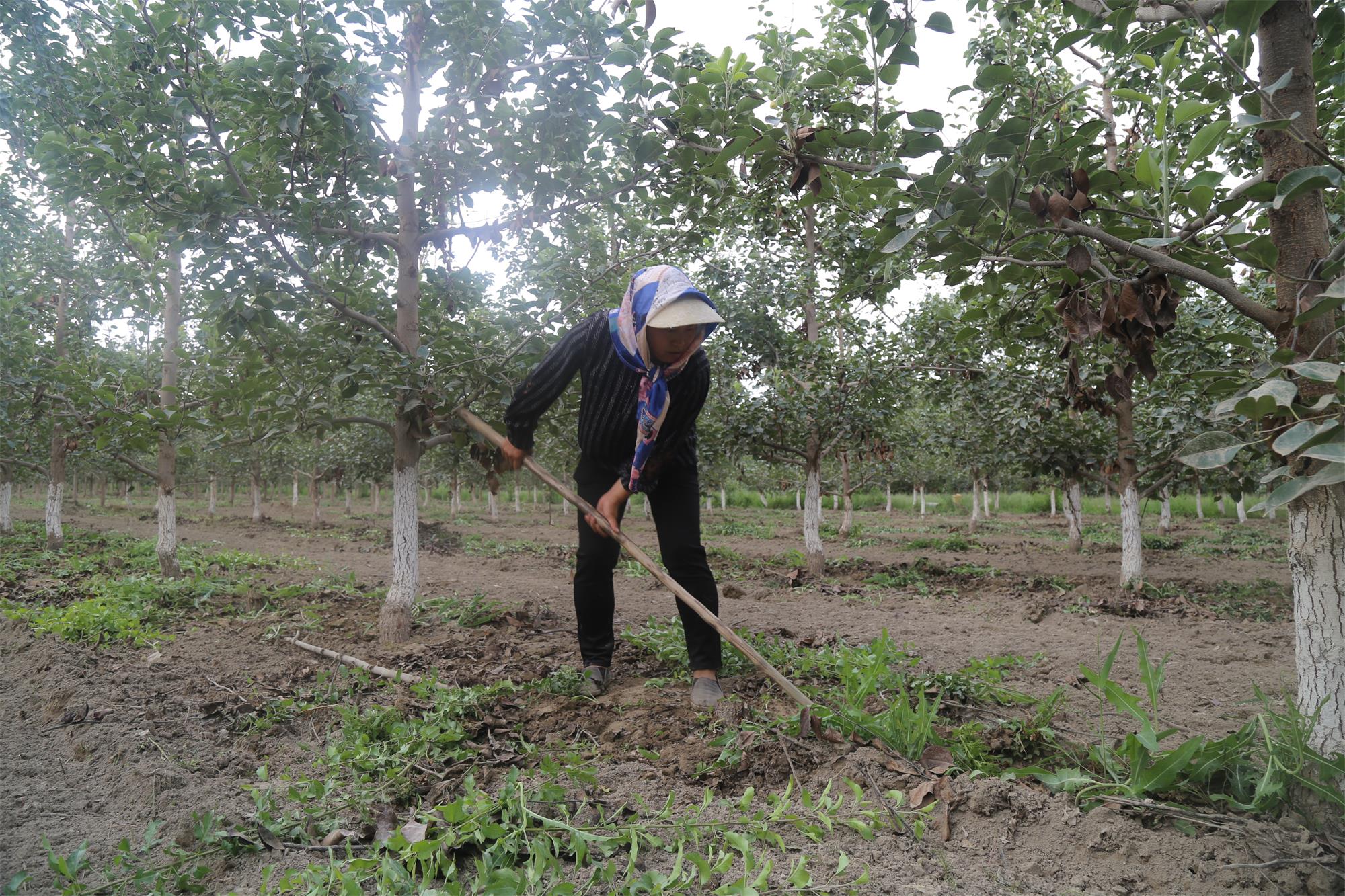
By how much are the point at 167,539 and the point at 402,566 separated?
16.2 ft

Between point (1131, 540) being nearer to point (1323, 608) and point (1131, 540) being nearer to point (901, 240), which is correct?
point (1323, 608)

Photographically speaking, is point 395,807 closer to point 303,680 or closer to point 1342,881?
point 303,680

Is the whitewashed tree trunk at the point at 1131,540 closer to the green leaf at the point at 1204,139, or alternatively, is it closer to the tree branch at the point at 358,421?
the green leaf at the point at 1204,139

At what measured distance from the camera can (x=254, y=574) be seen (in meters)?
8.23

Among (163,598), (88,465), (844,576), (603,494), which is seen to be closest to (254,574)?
(163,598)

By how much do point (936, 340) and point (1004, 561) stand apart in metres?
5.15

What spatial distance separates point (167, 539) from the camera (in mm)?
7766

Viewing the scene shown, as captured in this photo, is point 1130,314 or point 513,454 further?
point 513,454

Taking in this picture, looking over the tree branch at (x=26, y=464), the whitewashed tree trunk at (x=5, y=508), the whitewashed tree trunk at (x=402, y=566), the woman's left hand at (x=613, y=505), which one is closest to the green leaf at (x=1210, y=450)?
the woman's left hand at (x=613, y=505)

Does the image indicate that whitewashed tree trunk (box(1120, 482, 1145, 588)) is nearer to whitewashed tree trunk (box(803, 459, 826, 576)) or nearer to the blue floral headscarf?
whitewashed tree trunk (box(803, 459, 826, 576))

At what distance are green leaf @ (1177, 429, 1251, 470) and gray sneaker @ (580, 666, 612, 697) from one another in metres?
2.46

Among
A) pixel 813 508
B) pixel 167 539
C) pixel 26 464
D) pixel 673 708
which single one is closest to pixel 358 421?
pixel 673 708

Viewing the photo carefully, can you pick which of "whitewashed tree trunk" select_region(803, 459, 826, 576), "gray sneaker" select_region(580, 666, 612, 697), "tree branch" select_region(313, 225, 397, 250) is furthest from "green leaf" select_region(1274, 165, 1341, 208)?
"whitewashed tree trunk" select_region(803, 459, 826, 576)

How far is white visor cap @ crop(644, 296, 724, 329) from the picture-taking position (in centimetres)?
273
